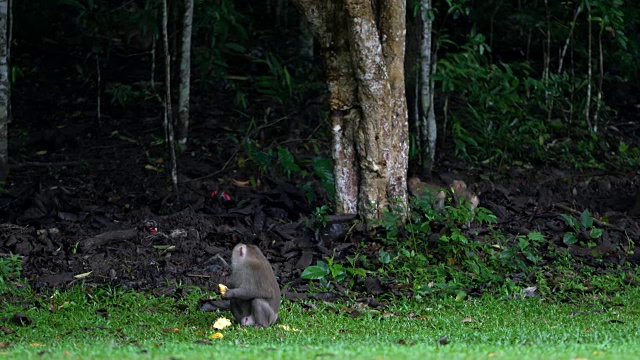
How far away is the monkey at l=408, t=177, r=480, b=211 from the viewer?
10.4 meters

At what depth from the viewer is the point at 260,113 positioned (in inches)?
558

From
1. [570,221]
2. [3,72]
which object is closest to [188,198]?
[3,72]

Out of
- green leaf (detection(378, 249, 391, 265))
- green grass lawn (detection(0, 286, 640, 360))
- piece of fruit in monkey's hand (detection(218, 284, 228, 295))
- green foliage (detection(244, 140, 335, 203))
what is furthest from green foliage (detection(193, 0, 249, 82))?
green grass lawn (detection(0, 286, 640, 360))

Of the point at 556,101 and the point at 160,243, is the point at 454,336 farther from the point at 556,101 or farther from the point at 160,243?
the point at 556,101

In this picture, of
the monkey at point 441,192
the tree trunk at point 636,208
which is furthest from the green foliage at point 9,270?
the tree trunk at point 636,208

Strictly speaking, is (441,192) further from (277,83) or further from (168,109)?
(277,83)

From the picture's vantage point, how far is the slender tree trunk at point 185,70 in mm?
12234

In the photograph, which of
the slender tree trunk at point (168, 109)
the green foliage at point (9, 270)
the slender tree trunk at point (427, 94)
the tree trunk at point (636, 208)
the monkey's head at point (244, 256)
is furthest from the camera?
the slender tree trunk at point (427, 94)

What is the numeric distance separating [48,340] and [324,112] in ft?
22.6

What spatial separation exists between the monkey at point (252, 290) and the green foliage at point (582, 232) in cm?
385

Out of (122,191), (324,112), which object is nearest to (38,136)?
(122,191)

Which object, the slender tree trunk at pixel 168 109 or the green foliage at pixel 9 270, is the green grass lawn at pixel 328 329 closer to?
the green foliage at pixel 9 270

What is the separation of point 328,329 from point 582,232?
3823mm

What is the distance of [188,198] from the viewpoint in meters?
11.2
